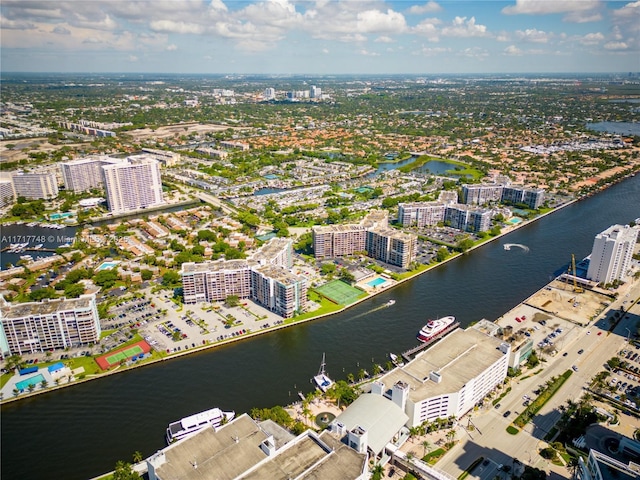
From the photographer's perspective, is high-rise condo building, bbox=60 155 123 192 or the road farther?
high-rise condo building, bbox=60 155 123 192

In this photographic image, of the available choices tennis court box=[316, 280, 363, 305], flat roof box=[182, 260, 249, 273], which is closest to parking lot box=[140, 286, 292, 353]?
flat roof box=[182, 260, 249, 273]

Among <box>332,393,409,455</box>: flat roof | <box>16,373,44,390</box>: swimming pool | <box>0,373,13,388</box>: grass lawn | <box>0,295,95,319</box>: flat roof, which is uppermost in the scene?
<box>0,295,95,319</box>: flat roof

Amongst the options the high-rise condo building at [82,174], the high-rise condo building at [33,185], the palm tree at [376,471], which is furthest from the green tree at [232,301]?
the high-rise condo building at [33,185]

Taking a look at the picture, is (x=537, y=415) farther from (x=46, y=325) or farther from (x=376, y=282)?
(x=46, y=325)

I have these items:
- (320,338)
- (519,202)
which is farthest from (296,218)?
(519,202)

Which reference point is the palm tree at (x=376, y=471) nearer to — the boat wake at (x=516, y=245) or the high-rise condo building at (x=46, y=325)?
the high-rise condo building at (x=46, y=325)

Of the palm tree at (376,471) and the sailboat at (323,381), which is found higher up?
the palm tree at (376,471)

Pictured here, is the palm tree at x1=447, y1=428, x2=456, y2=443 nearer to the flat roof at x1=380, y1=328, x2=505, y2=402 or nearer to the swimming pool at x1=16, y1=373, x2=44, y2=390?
the flat roof at x1=380, y1=328, x2=505, y2=402

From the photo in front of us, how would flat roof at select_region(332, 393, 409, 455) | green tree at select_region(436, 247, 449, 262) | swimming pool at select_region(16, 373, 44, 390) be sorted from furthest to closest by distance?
green tree at select_region(436, 247, 449, 262) → swimming pool at select_region(16, 373, 44, 390) → flat roof at select_region(332, 393, 409, 455)
